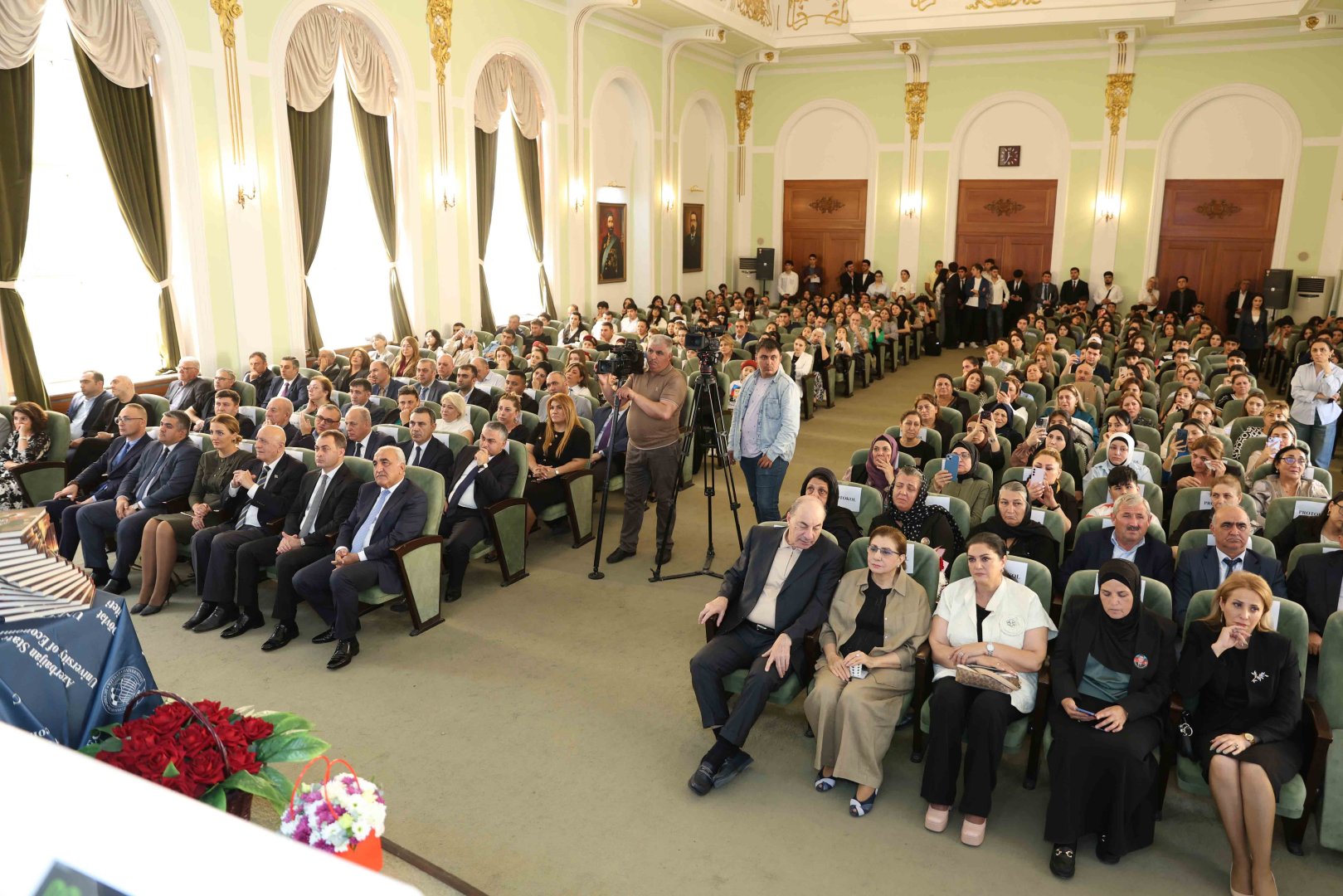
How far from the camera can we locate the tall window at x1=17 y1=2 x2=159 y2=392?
797cm

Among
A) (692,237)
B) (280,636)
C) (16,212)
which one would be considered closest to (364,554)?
(280,636)

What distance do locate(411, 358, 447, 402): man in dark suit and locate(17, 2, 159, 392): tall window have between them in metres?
2.87

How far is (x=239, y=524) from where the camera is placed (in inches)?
213

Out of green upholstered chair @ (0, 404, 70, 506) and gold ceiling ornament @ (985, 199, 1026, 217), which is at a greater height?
gold ceiling ornament @ (985, 199, 1026, 217)

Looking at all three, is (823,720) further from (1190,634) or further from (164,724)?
(164,724)

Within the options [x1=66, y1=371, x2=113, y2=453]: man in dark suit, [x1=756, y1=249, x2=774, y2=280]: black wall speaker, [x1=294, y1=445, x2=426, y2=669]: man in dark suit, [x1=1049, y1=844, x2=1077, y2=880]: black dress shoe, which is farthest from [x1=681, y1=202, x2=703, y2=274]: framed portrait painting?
[x1=1049, y1=844, x2=1077, y2=880]: black dress shoe

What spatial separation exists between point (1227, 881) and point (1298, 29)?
15036mm

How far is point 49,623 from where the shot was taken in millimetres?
1990

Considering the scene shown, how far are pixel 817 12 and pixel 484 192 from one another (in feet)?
23.6

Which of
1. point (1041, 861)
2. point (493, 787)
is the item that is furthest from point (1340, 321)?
point (493, 787)

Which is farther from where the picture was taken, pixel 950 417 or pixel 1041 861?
pixel 950 417

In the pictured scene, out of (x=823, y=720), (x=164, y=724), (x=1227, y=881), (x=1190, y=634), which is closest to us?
(x=164, y=724)

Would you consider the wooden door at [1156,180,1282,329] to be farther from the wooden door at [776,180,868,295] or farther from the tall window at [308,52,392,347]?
the tall window at [308,52,392,347]

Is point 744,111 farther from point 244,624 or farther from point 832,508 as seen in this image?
point 244,624
